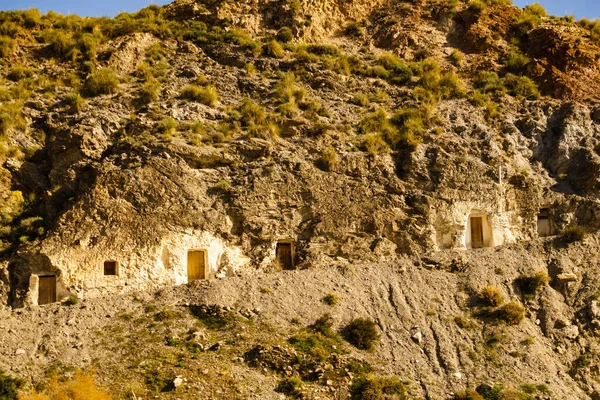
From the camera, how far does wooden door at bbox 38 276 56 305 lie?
78.7ft

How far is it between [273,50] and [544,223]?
17145 millimetres

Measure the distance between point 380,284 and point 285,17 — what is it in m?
19.5

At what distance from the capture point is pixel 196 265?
1026 inches

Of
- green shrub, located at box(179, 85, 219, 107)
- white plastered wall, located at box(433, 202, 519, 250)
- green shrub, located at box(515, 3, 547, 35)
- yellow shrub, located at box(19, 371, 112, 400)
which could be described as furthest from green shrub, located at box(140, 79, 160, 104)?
green shrub, located at box(515, 3, 547, 35)

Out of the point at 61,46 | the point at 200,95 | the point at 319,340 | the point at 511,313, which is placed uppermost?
the point at 61,46

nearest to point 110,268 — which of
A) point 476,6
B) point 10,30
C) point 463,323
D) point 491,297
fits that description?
point 463,323

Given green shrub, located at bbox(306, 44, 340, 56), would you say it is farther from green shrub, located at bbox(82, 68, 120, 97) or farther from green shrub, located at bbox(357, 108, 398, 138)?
green shrub, located at bbox(82, 68, 120, 97)

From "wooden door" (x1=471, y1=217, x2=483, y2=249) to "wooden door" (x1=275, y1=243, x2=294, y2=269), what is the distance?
28.1 ft

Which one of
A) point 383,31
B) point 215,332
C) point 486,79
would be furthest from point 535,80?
point 215,332

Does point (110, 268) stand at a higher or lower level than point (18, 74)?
lower

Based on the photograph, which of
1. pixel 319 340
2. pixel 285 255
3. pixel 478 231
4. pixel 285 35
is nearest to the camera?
pixel 319 340

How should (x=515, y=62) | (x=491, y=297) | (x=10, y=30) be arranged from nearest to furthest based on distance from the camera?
(x=491, y=297) < (x=10, y=30) < (x=515, y=62)

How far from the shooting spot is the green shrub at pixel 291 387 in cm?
2012

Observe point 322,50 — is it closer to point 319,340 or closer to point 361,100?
point 361,100
